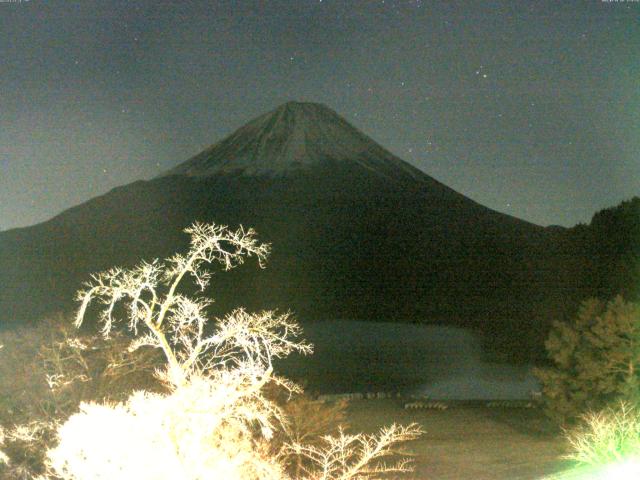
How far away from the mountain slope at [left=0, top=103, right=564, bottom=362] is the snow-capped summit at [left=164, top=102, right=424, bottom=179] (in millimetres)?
217

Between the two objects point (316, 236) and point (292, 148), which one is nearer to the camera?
point (316, 236)

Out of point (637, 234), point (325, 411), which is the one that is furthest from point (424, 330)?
point (325, 411)

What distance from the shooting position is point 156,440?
764 cm

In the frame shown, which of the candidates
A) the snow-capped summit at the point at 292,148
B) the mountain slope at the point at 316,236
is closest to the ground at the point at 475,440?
the mountain slope at the point at 316,236

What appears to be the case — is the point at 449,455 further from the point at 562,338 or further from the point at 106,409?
the point at 106,409

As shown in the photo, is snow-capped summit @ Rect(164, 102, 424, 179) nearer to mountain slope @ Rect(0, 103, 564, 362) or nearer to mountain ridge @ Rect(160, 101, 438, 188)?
mountain ridge @ Rect(160, 101, 438, 188)

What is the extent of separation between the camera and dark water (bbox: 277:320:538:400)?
29516 millimetres

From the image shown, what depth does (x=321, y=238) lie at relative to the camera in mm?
65500

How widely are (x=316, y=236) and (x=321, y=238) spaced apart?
0.45 m

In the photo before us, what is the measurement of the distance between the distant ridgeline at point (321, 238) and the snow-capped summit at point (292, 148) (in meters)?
0.20

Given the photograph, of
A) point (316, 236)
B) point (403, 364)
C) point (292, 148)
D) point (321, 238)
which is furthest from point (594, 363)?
point (292, 148)

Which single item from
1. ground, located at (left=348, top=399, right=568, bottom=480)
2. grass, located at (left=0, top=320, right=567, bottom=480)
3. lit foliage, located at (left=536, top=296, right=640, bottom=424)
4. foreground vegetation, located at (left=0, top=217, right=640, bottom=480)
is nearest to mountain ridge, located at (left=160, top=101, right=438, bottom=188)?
ground, located at (left=348, top=399, right=568, bottom=480)

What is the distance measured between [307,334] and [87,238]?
28571 mm

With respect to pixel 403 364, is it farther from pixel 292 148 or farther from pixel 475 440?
pixel 292 148
